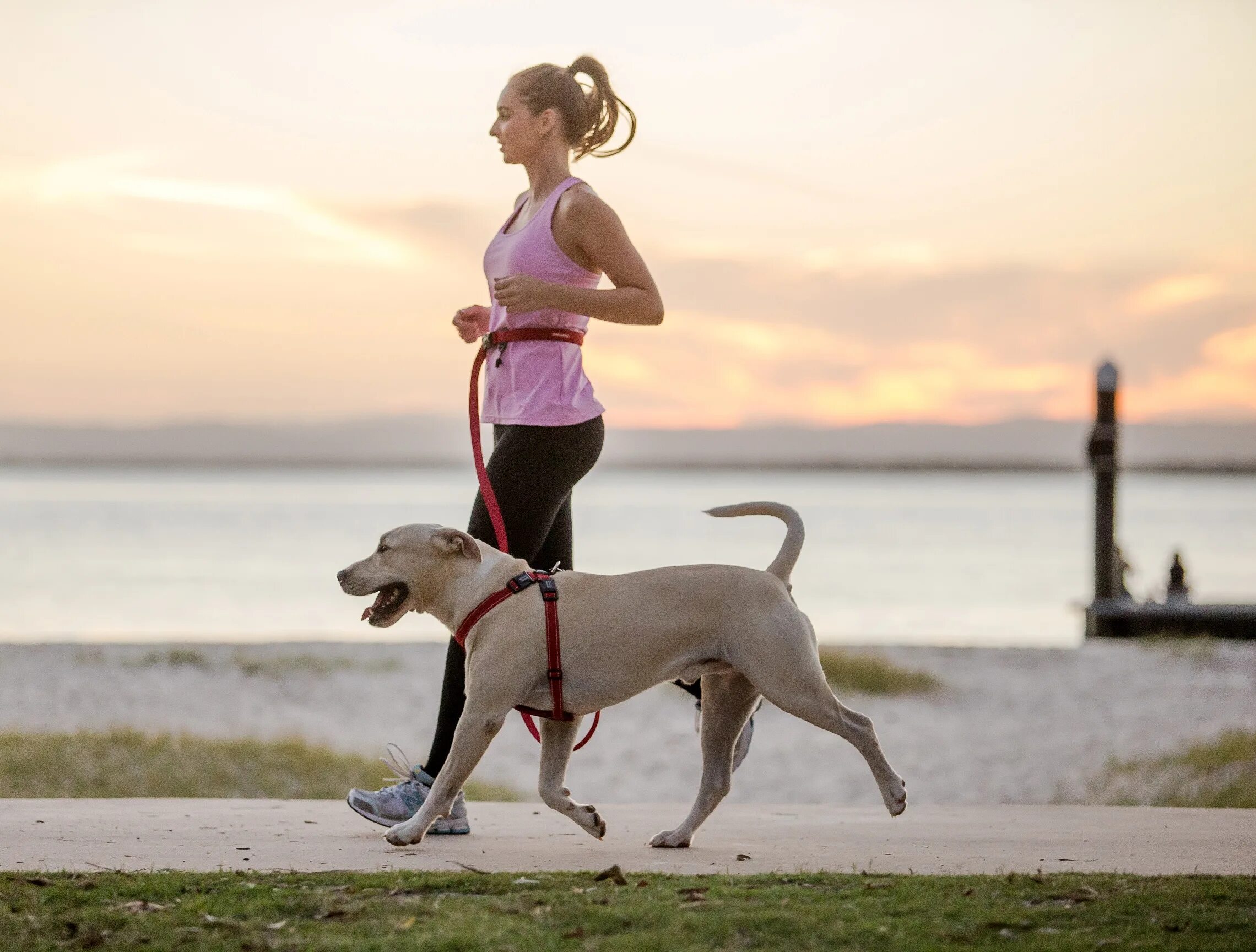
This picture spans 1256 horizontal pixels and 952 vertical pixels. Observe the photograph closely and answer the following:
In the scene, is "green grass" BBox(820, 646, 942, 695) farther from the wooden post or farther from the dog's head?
the dog's head

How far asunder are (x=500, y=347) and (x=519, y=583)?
93 centimetres

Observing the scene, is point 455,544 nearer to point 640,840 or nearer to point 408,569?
point 408,569

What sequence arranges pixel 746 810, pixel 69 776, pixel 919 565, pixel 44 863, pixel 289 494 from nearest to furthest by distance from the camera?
pixel 44 863 < pixel 746 810 < pixel 69 776 < pixel 919 565 < pixel 289 494

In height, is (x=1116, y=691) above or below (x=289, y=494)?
→ below

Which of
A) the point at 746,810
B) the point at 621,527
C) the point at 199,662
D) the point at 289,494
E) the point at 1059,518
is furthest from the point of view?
the point at 289,494

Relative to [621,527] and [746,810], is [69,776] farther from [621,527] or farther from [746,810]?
→ [621,527]

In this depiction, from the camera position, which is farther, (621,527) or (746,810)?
(621,527)

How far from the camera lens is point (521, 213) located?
502 centimetres

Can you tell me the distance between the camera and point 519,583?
4406mm

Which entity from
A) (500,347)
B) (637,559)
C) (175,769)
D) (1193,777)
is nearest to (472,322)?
(500,347)

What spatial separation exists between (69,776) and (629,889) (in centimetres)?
633

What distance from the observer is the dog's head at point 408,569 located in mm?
4449

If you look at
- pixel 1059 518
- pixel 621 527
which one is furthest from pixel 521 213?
pixel 1059 518

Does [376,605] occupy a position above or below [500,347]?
below
